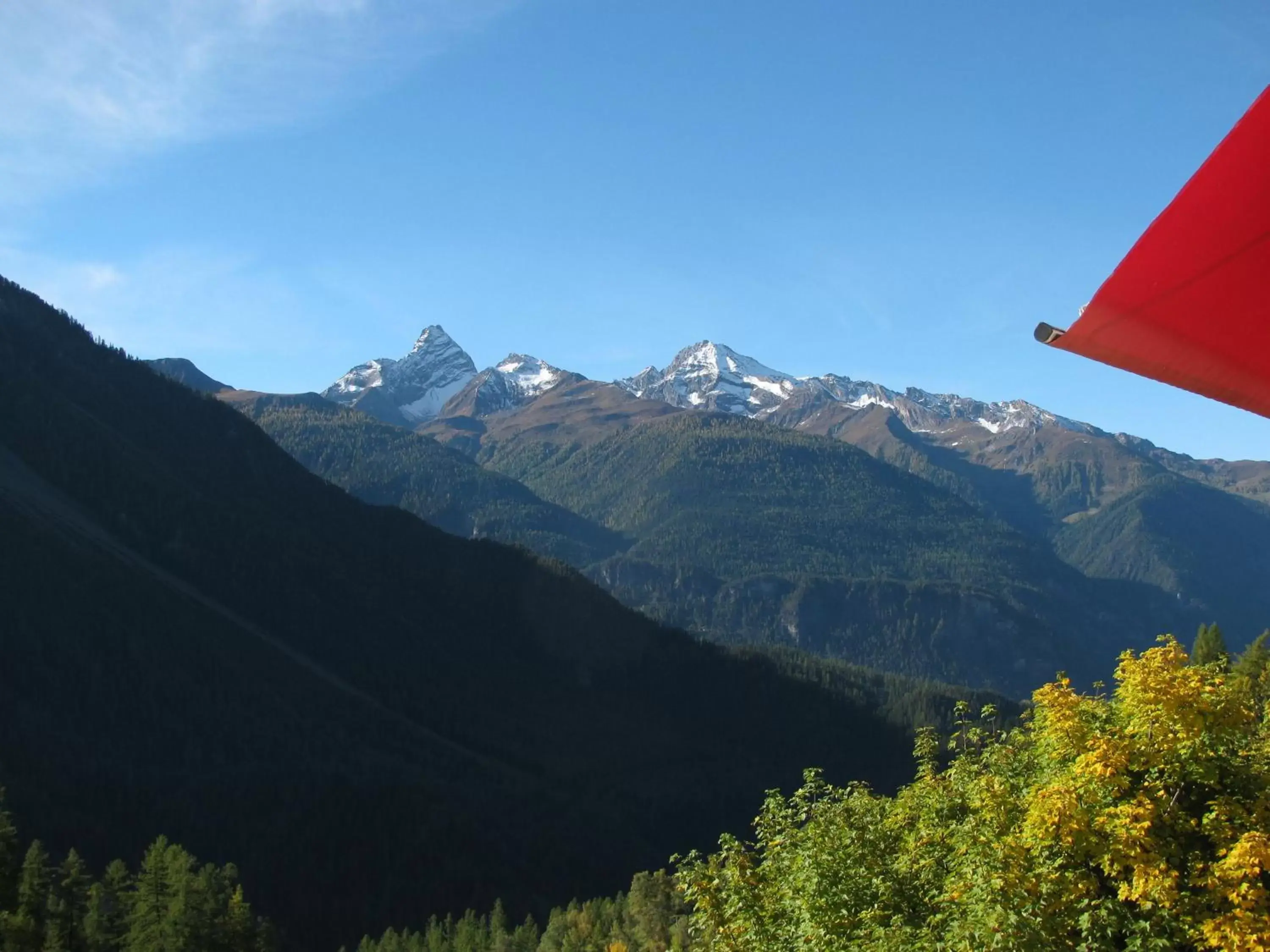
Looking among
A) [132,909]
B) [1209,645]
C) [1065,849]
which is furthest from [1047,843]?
[132,909]

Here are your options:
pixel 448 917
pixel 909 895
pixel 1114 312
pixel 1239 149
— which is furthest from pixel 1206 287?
pixel 448 917

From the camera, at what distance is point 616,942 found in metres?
107

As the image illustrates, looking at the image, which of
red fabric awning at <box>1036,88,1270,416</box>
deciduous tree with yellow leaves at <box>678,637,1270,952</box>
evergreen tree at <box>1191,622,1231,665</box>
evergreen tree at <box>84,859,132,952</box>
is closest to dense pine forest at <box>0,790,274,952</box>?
evergreen tree at <box>84,859,132,952</box>

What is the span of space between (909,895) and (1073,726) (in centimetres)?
Answer: 539

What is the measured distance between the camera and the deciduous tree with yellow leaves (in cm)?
1970

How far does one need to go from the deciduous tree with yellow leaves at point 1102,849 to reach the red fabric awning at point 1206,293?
15884mm

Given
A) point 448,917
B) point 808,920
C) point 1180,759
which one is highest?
point 1180,759

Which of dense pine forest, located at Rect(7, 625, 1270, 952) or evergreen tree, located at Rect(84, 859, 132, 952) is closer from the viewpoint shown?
dense pine forest, located at Rect(7, 625, 1270, 952)

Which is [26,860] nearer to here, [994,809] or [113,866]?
[113,866]

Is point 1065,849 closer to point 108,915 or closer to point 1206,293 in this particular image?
point 1206,293

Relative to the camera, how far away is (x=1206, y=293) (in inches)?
201

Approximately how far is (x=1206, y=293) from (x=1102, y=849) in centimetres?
1762

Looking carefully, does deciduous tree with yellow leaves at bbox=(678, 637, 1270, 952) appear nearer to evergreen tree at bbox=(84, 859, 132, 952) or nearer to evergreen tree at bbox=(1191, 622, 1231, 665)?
evergreen tree at bbox=(1191, 622, 1231, 665)

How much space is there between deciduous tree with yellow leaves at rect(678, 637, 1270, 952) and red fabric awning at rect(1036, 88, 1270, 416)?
15.9m
